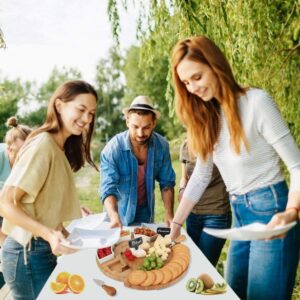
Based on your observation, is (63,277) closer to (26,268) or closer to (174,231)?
(26,268)

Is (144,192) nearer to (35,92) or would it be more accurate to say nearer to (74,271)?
(74,271)

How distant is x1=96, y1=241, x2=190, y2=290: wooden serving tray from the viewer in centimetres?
182

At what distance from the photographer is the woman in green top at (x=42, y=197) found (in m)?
1.56

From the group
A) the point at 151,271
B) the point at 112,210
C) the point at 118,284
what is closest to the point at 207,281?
the point at 151,271

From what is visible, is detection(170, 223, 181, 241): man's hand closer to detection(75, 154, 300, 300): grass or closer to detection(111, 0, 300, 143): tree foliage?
detection(111, 0, 300, 143): tree foliage

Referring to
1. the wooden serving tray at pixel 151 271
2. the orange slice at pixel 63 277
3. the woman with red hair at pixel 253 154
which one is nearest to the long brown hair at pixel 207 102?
the woman with red hair at pixel 253 154

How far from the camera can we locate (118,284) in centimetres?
187

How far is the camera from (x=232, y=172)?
1.75 metres

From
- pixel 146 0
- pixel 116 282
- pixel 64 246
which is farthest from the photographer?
pixel 146 0

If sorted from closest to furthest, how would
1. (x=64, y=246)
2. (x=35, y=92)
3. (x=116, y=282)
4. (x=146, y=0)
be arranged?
(x=64, y=246)
(x=116, y=282)
(x=146, y=0)
(x=35, y=92)

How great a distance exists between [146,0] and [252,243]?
2406mm

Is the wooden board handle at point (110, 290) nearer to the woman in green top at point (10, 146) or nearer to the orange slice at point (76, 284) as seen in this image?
the orange slice at point (76, 284)

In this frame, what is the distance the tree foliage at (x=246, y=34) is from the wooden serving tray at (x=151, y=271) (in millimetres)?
1789

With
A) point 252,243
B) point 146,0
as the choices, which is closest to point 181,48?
point 252,243
